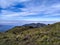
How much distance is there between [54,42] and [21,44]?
470 inches

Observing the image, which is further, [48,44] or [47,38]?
[47,38]

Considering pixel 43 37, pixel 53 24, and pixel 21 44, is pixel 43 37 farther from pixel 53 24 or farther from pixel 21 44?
pixel 53 24

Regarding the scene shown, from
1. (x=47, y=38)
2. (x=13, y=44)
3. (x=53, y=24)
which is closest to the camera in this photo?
(x=13, y=44)

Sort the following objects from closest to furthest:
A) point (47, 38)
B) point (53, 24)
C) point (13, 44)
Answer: point (13, 44), point (47, 38), point (53, 24)

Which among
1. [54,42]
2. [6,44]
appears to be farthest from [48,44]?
[6,44]

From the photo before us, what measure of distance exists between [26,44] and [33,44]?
2.74m

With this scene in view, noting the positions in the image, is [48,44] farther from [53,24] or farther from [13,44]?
[53,24]

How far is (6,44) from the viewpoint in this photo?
228 feet

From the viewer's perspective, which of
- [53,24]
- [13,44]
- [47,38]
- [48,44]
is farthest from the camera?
[53,24]

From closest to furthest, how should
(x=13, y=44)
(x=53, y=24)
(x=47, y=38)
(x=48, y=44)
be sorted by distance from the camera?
(x=48, y=44) → (x=13, y=44) → (x=47, y=38) → (x=53, y=24)

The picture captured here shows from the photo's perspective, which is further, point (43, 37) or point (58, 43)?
point (43, 37)

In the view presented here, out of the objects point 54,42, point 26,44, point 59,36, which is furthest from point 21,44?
point 59,36

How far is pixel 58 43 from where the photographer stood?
66375mm

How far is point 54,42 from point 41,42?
533cm
